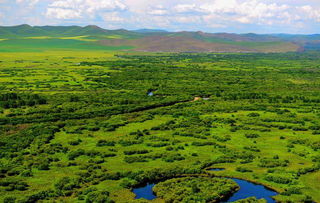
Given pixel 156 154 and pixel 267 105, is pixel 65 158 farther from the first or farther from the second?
pixel 267 105

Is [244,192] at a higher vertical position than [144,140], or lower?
lower

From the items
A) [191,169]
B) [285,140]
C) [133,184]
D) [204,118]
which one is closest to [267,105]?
[204,118]

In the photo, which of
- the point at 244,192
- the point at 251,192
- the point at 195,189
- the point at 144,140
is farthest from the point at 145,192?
the point at 144,140

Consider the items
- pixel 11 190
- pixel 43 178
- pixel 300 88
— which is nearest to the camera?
pixel 11 190

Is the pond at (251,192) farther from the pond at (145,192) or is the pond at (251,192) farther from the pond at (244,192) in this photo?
the pond at (145,192)

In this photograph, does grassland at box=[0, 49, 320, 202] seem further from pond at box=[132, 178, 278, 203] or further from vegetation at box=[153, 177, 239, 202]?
vegetation at box=[153, 177, 239, 202]

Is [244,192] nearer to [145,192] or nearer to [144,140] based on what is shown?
[145,192]
